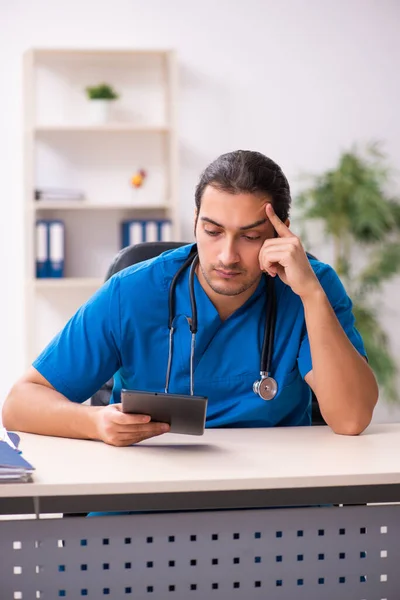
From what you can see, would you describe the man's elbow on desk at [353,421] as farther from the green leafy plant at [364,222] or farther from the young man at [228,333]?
the green leafy plant at [364,222]

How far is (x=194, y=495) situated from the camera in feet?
4.22

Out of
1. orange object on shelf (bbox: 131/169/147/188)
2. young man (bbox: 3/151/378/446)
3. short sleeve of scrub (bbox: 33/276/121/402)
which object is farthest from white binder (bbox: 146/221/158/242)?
short sleeve of scrub (bbox: 33/276/121/402)

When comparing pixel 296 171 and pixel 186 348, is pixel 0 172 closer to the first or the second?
pixel 296 171

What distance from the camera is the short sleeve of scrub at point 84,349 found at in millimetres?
1731

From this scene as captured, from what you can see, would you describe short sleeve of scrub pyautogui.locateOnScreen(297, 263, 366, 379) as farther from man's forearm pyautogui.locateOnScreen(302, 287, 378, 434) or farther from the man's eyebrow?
the man's eyebrow

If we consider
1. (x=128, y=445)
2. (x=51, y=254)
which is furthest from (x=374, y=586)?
(x=51, y=254)

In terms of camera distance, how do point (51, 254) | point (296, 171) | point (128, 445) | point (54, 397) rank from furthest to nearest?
1. point (296, 171)
2. point (51, 254)
3. point (54, 397)
4. point (128, 445)

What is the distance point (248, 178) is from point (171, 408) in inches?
20.4

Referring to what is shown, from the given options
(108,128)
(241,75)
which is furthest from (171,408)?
(241,75)

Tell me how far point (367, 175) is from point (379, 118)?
1.34 feet

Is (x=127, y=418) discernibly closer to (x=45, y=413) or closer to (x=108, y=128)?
(x=45, y=413)

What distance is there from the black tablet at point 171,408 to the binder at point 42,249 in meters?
2.72

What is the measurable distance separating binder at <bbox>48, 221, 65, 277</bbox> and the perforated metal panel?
283 centimetres

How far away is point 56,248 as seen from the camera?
4031mm
